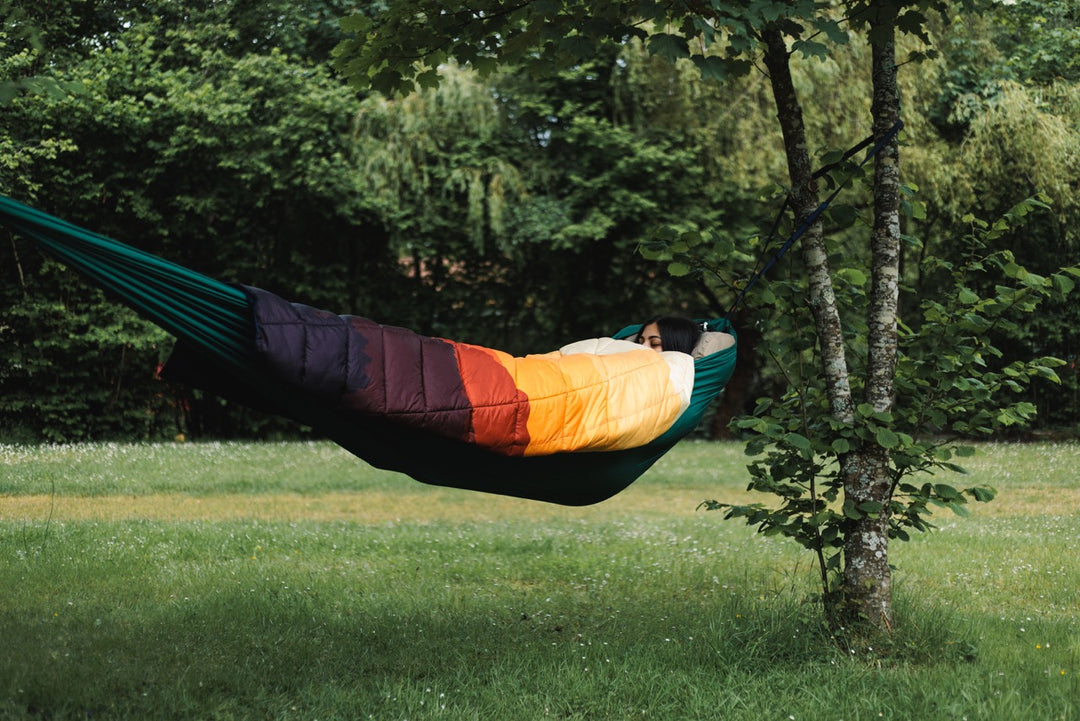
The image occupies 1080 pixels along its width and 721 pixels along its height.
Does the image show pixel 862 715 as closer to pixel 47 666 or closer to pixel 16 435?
pixel 47 666

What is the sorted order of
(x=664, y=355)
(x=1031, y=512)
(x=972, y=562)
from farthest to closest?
(x=1031, y=512) → (x=972, y=562) → (x=664, y=355)

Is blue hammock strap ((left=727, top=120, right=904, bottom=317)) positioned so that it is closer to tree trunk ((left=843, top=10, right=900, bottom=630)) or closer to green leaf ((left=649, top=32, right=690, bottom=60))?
tree trunk ((left=843, top=10, right=900, bottom=630))

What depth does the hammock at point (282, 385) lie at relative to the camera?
3.05 meters

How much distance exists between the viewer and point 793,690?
368 cm

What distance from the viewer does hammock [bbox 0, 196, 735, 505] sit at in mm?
3055

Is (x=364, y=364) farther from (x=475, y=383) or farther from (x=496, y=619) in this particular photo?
(x=496, y=619)

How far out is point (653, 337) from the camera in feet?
15.3

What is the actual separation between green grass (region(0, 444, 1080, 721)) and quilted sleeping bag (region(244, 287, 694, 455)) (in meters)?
0.95

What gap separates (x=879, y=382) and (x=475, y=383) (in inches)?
67.5

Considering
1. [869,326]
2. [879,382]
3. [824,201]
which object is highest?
[824,201]

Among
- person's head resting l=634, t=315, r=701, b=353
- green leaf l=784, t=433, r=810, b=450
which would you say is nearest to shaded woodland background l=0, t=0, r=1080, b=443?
person's head resting l=634, t=315, r=701, b=353

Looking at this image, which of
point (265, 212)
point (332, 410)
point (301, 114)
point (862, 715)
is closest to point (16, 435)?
point (265, 212)

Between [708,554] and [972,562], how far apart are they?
165 cm

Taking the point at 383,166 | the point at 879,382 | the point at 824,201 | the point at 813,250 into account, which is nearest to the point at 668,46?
the point at 824,201
